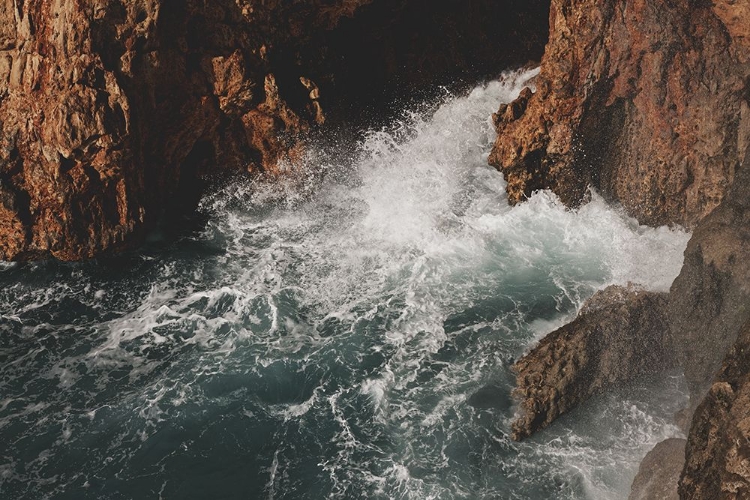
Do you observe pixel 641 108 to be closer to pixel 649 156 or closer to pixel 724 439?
pixel 649 156

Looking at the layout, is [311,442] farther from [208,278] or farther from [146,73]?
[146,73]

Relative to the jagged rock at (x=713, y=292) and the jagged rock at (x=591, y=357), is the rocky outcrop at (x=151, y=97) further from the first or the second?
the jagged rock at (x=713, y=292)

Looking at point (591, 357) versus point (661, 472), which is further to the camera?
point (591, 357)

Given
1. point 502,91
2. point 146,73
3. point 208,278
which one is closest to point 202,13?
point 146,73

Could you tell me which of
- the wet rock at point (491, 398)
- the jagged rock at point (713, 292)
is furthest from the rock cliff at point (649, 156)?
the wet rock at point (491, 398)

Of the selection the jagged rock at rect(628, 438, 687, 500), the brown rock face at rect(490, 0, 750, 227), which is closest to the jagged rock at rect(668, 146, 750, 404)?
the jagged rock at rect(628, 438, 687, 500)

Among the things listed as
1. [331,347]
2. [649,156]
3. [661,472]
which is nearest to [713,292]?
[661,472]
